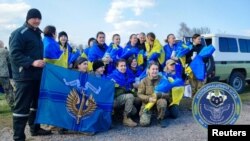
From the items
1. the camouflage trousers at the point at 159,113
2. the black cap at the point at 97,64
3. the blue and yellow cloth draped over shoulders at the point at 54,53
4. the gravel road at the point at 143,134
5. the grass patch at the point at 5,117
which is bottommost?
the gravel road at the point at 143,134

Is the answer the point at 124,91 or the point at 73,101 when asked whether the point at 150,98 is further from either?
the point at 73,101

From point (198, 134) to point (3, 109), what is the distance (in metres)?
5.51

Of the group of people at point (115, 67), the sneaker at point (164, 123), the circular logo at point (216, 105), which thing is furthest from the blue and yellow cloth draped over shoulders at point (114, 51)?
the circular logo at point (216, 105)

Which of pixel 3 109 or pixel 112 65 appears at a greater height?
pixel 112 65

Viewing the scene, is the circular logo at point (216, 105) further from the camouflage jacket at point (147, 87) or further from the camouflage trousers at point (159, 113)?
the camouflage jacket at point (147, 87)

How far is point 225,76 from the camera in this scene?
455 inches

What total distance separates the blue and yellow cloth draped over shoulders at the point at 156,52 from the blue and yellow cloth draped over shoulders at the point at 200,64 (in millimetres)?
809

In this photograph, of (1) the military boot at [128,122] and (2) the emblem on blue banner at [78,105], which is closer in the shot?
(2) the emblem on blue banner at [78,105]

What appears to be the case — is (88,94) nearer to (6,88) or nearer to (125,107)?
(125,107)

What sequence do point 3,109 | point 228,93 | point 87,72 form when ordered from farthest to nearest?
point 3,109 → point 87,72 → point 228,93

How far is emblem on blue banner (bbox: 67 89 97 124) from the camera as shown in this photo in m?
6.34

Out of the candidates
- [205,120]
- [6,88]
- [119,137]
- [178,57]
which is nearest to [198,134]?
[119,137]

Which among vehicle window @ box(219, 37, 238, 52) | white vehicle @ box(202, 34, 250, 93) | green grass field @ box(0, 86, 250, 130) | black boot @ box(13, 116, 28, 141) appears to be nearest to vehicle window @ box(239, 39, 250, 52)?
white vehicle @ box(202, 34, 250, 93)

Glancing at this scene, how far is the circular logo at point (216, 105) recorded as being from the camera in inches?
176
